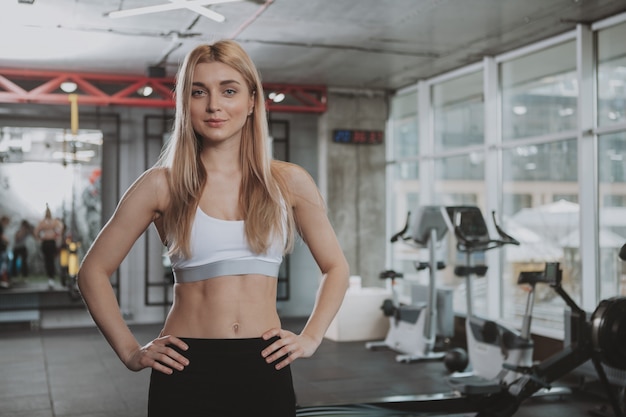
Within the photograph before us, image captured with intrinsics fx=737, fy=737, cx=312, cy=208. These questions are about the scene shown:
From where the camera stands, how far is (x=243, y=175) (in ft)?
4.79

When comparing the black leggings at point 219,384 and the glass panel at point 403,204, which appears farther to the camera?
the glass panel at point 403,204

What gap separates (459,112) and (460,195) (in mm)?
924

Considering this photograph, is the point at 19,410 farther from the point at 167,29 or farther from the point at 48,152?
the point at 48,152

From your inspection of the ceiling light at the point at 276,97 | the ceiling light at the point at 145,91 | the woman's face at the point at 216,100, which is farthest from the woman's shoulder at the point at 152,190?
the ceiling light at the point at 276,97

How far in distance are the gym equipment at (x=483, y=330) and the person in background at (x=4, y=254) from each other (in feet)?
17.7

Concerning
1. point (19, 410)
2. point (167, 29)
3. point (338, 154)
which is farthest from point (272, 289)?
point (338, 154)

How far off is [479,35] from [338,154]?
3.07m

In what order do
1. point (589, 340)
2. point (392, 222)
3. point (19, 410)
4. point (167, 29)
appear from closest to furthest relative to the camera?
point (589, 340) → point (19, 410) → point (167, 29) → point (392, 222)

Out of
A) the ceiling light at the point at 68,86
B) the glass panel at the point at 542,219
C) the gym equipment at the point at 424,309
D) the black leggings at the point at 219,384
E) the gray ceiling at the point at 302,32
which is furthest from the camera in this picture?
the ceiling light at the point at 68,86

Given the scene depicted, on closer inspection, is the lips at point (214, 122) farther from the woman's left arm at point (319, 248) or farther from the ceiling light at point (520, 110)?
the ceiling light at point (520, 110)

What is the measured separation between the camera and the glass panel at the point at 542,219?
20.7ft

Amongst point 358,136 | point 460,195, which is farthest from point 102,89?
point 460,195

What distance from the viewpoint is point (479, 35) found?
6570 millimetres

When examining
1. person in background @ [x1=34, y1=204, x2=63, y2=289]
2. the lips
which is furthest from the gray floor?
the lips
